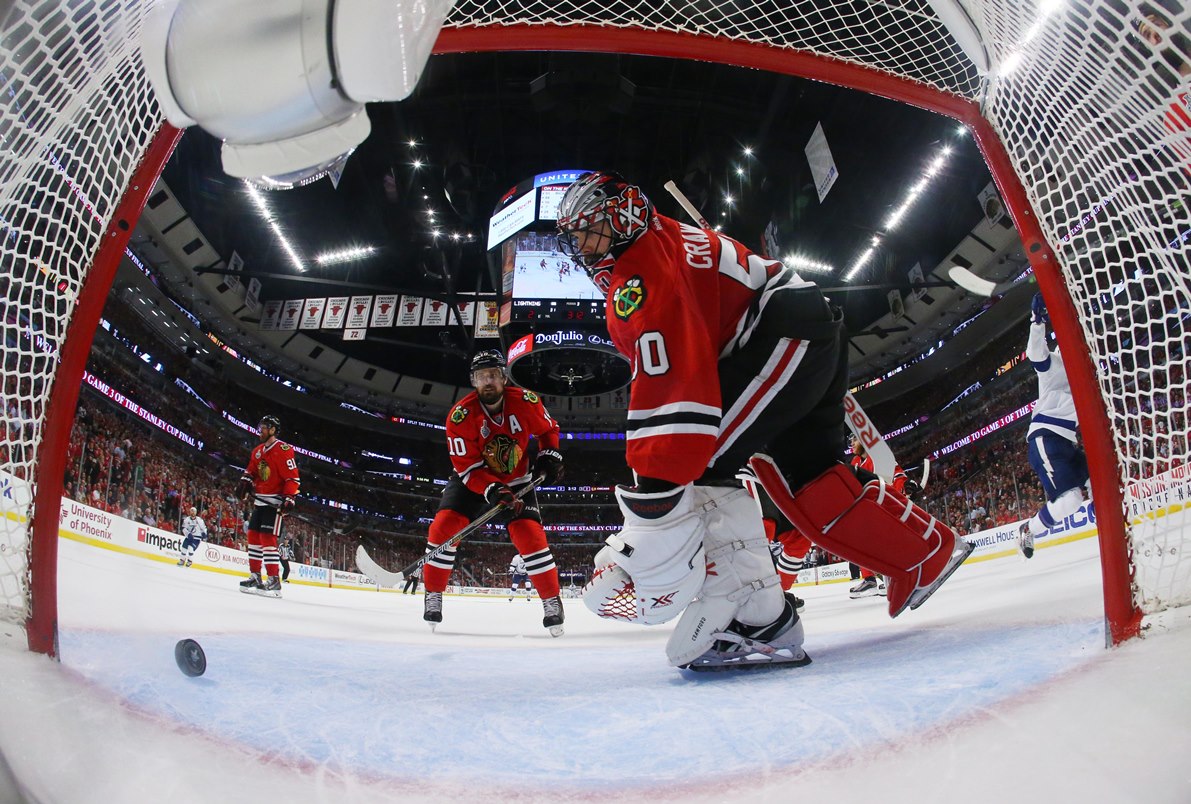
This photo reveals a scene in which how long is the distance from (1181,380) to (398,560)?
1790cm

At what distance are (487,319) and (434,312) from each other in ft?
4.07

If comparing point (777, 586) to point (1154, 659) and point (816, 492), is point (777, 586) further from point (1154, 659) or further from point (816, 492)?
point (1154, 659)

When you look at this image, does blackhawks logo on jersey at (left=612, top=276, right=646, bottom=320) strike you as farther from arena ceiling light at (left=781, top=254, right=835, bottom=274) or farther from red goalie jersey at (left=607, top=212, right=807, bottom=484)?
arena ceiling light at (left=781, top=254, right=835, bottom=274)

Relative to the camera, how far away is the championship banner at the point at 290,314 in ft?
40.7

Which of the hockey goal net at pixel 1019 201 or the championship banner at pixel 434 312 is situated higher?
the championship banner at pixel 434 312

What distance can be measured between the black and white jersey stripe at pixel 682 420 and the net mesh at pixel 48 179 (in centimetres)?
87

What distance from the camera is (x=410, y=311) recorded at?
487 inches

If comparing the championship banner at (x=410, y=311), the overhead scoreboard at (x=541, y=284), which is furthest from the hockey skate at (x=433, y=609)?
the championship banner at (x=410, y=311)

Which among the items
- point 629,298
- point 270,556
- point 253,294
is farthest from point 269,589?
point 253,294

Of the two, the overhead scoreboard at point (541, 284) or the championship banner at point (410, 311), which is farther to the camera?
the championship banner at point (410, 311)

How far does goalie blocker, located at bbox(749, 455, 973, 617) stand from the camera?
4.45 ft

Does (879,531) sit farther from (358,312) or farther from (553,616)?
(358,312)

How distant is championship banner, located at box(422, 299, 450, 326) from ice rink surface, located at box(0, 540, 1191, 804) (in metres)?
11.7

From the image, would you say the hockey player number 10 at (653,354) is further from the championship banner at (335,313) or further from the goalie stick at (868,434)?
the championship banner at (335,313)
